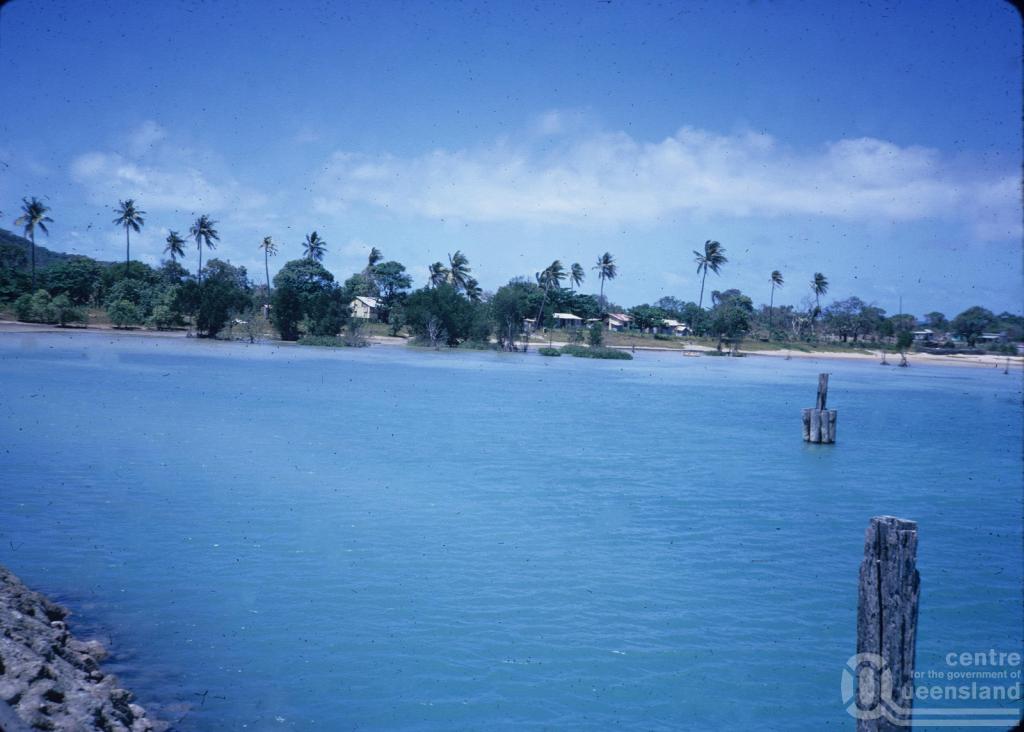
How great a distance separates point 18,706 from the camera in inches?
251

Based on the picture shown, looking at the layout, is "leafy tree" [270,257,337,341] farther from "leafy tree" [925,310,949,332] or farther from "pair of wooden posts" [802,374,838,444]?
"leafy tree" [925,310,949,332]

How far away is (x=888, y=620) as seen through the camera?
6.30 m

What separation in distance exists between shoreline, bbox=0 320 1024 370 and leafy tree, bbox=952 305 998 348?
21.3ft

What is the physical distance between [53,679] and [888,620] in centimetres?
718

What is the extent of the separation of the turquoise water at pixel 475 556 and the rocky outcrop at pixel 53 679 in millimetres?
539

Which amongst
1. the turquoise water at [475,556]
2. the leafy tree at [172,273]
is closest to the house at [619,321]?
the leafy tree at [172,273]

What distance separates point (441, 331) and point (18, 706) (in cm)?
8362

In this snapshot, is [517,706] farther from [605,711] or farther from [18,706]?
[18,706]

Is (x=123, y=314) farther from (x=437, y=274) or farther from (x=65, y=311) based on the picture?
(x=437, y=274)

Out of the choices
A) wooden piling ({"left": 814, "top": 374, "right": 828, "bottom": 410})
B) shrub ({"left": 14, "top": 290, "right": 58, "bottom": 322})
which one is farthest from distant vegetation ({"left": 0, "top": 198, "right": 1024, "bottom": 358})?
wooden piling ({"left": 814, "top": 374, "right": 828, "bottom": 410})

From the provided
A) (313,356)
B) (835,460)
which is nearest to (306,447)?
(835,460)

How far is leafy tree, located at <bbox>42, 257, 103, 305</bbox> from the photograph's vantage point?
8350 centimetres

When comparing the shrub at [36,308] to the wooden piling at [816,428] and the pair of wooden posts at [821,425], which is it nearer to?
the pair of wooden posts at [821,425]

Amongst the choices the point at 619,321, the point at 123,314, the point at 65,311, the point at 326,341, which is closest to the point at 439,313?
the point at 326,341
